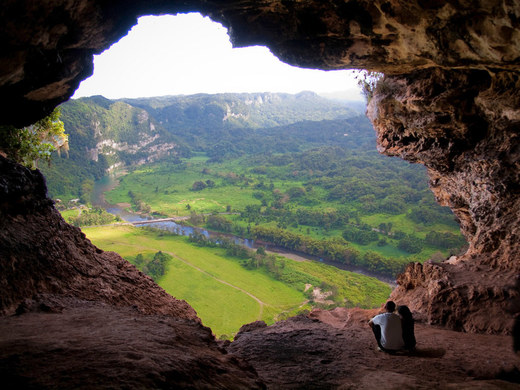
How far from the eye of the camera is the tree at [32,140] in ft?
42.3

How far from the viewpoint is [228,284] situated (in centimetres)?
5659

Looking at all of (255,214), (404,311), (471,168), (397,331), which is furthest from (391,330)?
(255,214)

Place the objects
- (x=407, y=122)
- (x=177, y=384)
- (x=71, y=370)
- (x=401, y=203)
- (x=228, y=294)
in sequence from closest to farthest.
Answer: (x=71, y=370), (x=177, y=384), (x=407, y=122), (x=228, y=294), (x=401, y=203)

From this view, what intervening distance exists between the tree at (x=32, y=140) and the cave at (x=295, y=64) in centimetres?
271

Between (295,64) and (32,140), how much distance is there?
11721mm

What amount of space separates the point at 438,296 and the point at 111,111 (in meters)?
192

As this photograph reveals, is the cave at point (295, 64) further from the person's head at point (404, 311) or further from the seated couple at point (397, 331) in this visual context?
the person's head at point (404, 311)

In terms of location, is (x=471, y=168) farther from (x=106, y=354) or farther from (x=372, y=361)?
(x=106, y=354)

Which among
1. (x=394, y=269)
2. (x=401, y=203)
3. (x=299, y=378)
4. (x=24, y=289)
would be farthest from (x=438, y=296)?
(x=401, y=203)

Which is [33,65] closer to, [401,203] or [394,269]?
[394,269]

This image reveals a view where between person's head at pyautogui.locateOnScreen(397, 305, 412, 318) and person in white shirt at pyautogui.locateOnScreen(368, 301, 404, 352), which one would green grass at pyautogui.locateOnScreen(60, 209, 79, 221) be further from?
person's head at pyautogui.locateOnScreen(397, 305, 412, 318)

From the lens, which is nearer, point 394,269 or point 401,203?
point 394,269

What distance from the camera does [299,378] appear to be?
692 centimetres

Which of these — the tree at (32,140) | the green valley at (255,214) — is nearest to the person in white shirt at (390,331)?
the tree at (32,140)
